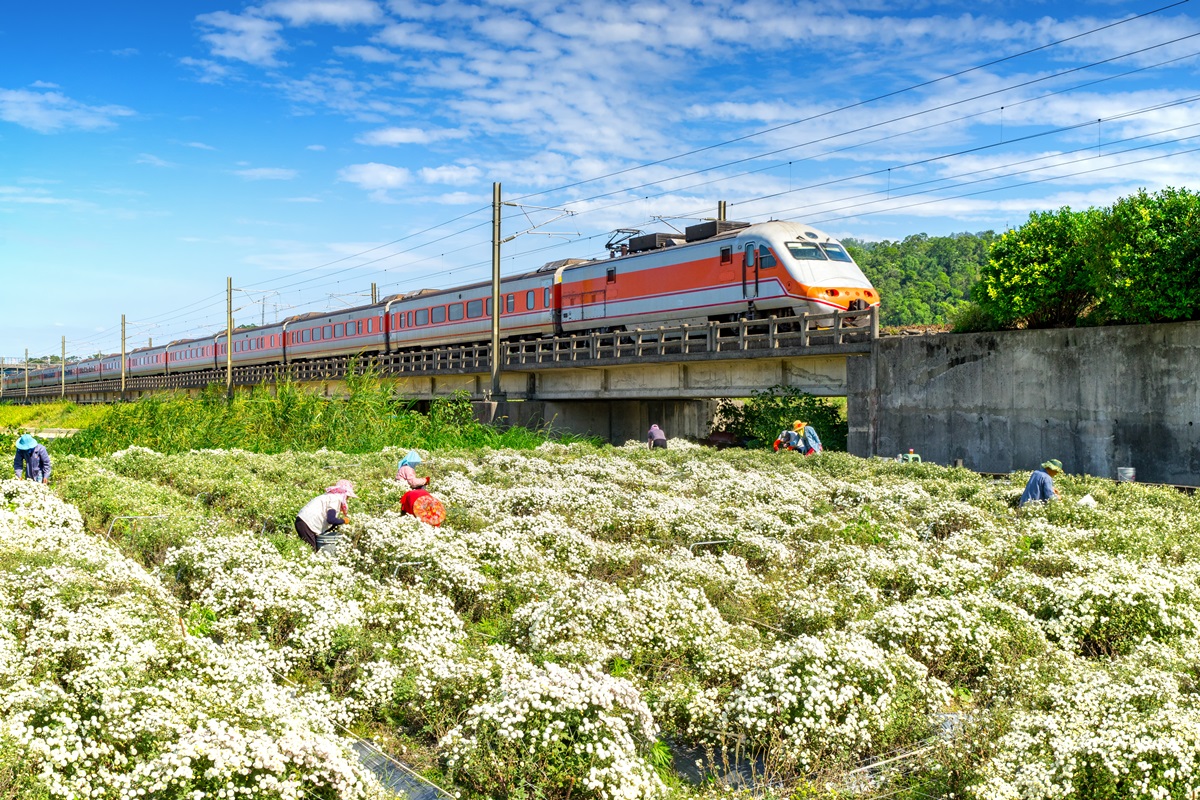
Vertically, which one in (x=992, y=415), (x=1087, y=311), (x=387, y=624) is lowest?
(x=387, y=624)

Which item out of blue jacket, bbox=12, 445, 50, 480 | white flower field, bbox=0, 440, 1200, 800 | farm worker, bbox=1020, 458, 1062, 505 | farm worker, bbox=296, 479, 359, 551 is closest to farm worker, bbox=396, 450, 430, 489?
white flower field, bbox=0, 440, 1200, 800

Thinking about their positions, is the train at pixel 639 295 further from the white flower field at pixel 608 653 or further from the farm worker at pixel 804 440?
the white flower field at pixel 608 653

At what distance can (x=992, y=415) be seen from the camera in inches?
847

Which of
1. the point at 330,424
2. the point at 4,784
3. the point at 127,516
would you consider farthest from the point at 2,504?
the point at 330,424

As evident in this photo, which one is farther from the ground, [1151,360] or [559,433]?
[1151,360]

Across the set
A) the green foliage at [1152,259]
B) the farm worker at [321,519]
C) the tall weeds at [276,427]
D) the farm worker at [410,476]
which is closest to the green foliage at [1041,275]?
the green foliage at [1152,259]

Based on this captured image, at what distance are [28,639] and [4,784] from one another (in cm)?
239

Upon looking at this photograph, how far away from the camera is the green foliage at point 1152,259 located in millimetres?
18750

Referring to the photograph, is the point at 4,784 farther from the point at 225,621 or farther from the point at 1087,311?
the point at 1087,311

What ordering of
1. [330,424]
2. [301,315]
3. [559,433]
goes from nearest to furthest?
[330,424], [559,433], [301,315]

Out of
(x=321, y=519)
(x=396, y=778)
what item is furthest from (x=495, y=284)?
(x=396, y=778)

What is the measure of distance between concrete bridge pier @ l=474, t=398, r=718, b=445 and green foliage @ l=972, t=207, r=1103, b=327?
43.4 feet

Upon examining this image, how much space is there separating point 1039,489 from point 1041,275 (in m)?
9.32

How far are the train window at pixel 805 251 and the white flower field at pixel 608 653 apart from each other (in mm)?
12595
